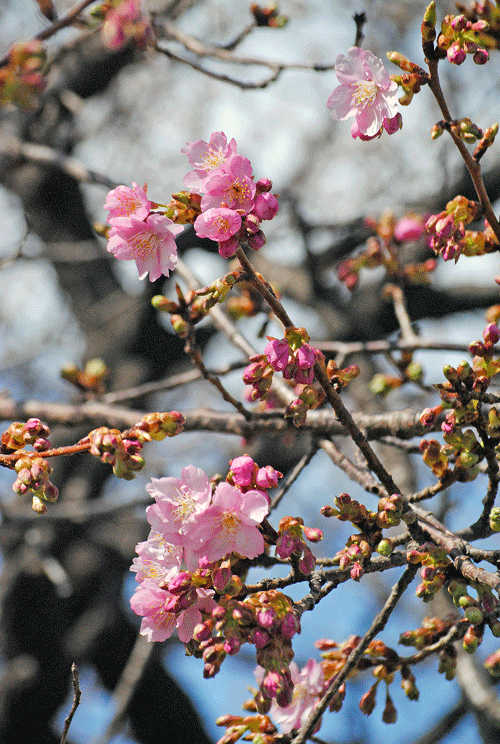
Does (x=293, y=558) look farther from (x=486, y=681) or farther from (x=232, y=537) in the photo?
(x=486, y=681)

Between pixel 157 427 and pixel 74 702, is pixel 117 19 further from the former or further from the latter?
pixel 74 702

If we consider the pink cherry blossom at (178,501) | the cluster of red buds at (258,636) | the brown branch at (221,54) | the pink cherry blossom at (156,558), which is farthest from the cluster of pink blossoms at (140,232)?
the brown branch at (221,54)

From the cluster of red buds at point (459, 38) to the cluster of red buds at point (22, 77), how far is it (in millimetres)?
727

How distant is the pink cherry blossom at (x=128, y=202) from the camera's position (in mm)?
955

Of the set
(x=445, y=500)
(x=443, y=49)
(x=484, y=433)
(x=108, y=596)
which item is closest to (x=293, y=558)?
(x=484, y=433)

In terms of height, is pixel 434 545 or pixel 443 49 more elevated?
pixel 443 49

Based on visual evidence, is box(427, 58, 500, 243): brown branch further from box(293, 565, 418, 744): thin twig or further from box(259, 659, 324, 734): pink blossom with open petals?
box(259, 659, 324, 734): pink blossom with open petals

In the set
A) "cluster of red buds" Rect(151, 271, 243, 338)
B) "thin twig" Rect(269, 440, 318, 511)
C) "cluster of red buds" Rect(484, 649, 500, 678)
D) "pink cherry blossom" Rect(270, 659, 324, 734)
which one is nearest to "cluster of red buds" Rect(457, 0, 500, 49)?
"cluster of red buds" Rect(151, 271, 243, 338)

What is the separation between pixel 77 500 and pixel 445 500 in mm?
2578

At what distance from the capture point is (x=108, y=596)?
4.04 meters

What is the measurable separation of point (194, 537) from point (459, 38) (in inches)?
36.0

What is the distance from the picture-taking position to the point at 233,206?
87 cm

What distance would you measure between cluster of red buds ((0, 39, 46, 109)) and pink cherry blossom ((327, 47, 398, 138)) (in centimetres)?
58

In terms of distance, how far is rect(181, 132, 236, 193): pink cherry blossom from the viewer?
3.00ft
